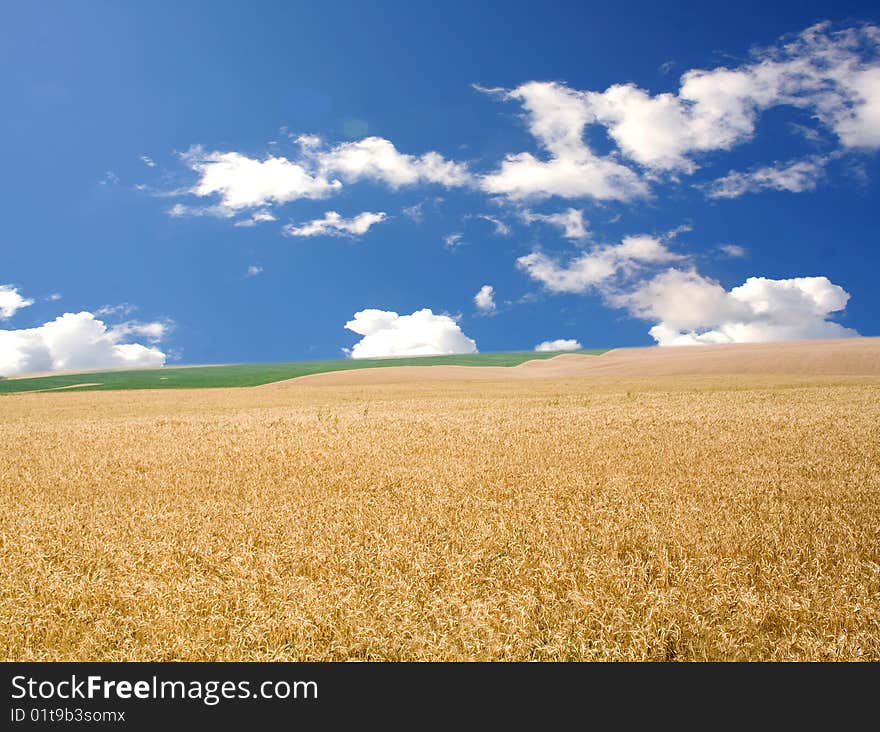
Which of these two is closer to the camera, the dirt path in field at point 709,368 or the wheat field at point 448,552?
the wheat field at point 448,552

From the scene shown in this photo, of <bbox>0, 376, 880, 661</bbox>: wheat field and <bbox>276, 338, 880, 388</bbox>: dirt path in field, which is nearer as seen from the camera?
<bbox>0, 376, 880, 661</bbox>: wheat field

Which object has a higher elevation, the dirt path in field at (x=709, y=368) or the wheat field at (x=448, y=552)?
the dirt path in field at (x=709, y=368)

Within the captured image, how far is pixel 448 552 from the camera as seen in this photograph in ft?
22.2

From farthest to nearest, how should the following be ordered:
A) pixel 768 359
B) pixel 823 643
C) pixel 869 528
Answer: pixel 768 359 → pixel 869 528 → pixel 823 643

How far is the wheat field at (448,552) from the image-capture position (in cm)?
477

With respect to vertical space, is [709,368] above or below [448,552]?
above

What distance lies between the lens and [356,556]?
6.66m

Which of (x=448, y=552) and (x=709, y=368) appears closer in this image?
(x=448, y=552)

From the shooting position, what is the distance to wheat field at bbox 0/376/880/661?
188 inches

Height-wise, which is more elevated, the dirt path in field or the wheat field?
the dirt path in field

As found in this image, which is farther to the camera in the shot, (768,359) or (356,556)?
(768,359)
